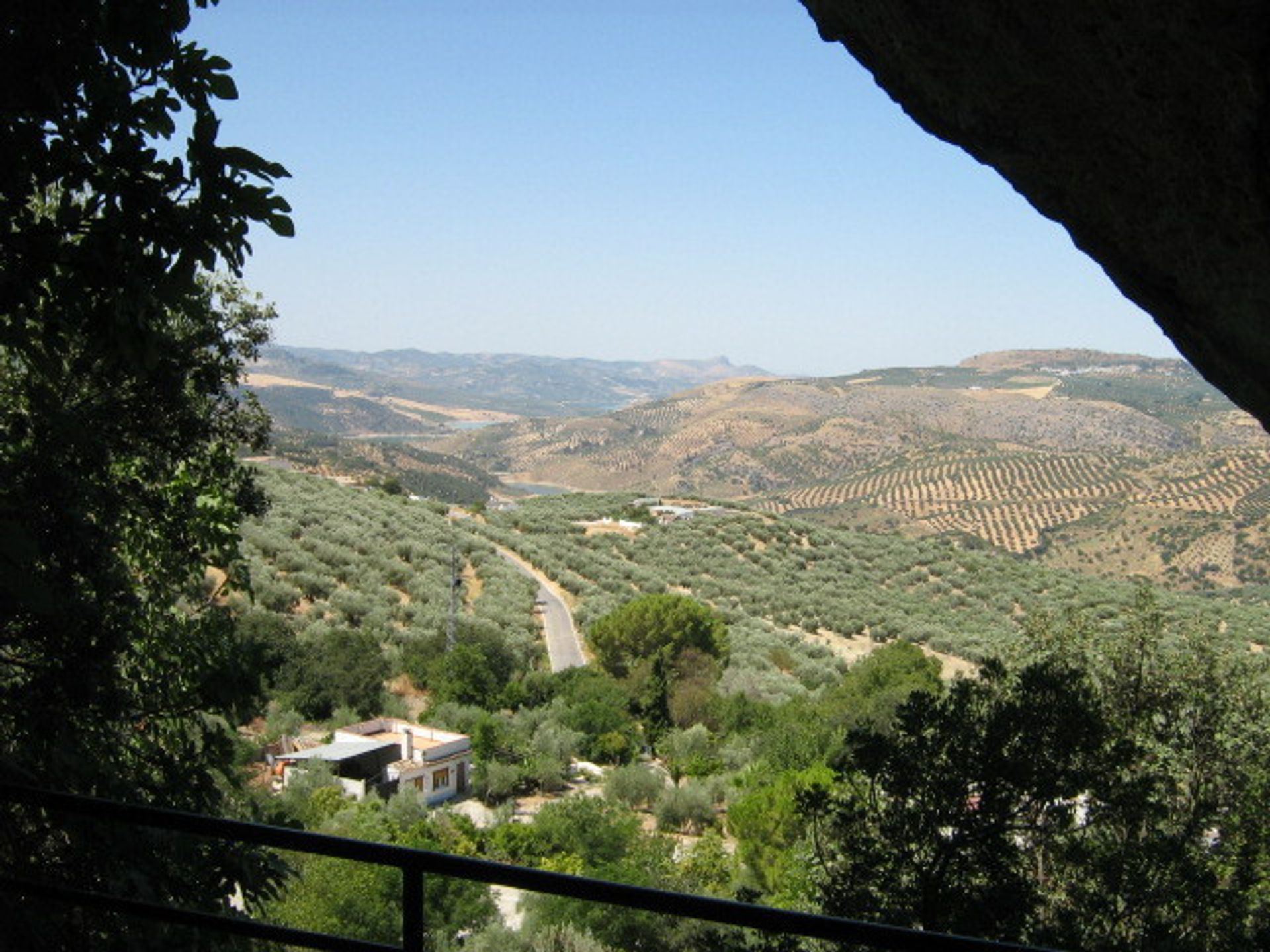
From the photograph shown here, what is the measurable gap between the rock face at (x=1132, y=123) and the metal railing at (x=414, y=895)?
1.71 meters

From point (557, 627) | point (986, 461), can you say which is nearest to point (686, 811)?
point (557, 627)

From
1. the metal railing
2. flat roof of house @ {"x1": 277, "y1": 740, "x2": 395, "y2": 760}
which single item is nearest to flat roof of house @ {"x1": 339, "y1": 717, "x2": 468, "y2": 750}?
flat roof of house @ {"x1": 277, "y1": 740, "x2": 395, "y2": 760}

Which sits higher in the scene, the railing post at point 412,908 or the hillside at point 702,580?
the railing post at point 412,908

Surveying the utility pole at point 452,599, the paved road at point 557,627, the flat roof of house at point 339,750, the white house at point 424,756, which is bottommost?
the paved road at point 557,627

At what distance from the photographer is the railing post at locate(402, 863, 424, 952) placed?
187 centimetres

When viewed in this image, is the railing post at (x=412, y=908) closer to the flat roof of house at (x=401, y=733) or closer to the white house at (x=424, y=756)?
the white house at (x=424, y=756)

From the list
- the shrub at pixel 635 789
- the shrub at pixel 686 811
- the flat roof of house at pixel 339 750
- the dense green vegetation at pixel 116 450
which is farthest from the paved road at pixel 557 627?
the dense green vegetation at pixel 116 450

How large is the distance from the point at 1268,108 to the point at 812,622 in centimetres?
3800

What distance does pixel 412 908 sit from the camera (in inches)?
75.2

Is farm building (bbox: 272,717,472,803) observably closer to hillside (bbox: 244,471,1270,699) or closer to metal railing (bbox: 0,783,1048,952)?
hillside (bbox: 244,471,1270,699)

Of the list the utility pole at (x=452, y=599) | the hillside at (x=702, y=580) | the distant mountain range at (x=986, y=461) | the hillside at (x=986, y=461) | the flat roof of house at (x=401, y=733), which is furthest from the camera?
the hillside at (x=986, y=461)

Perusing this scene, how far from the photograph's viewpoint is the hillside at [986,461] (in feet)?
233

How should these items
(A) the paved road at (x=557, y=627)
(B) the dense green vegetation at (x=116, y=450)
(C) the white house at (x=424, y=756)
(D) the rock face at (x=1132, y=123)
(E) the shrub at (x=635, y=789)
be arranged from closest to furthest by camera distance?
(D) the rock face at (x=1132, y=123)
(B) the dense green vegetation at (x=116, y=450)
(C) the white house at (x=424, y=756)
(E) the shrub at (x=635, y=789)
(A) the paved road at (x=557, y=627)

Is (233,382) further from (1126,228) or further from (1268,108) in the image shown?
(1268,108)
